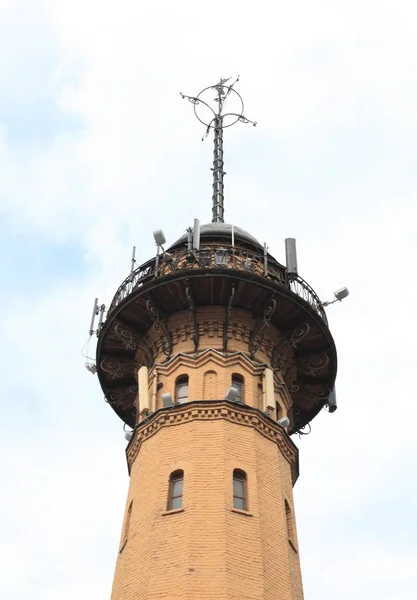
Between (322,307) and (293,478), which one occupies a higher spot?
(322,307)

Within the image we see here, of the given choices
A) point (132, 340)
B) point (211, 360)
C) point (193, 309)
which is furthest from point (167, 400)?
point (132, 340)

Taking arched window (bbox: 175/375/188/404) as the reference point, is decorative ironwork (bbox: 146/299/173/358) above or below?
above

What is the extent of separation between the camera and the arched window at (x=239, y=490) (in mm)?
20094

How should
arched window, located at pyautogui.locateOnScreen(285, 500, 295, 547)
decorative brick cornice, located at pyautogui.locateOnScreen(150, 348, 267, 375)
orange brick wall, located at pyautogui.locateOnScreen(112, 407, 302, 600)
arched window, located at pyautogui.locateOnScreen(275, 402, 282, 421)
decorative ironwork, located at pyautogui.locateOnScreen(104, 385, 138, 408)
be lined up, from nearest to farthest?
orange brick wall, located at pyautogui.locateOnScreen(112, 407, 302, 600) < arched window, located at pyautogui.locateOnScreen(285, 500, 295, 547) < decorative brick cornice, located at pyautogui.locateOnScreen(150, 348, 267, 375) < arched window, located at pyautogui.locateOnScreen(275, 402, 282, 421) < decorative ironwork, located at pyautogui.locateOnScreen(104, 385, 138, 408)

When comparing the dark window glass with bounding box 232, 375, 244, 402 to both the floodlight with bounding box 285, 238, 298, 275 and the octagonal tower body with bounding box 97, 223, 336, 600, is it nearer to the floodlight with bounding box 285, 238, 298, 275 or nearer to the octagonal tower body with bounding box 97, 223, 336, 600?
the octagonal tower body with bounding box 97, 223, 336, 600

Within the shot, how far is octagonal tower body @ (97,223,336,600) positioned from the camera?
18.8m

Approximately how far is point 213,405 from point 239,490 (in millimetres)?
2489

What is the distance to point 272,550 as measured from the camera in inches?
770

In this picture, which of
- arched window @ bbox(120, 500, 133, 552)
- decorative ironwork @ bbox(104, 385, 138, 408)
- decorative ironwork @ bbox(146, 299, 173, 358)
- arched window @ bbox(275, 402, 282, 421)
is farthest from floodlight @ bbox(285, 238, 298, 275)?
arched window @ bbox(120, 500, 133, 552)

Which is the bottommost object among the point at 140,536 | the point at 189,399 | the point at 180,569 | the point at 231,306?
the point at 180,569

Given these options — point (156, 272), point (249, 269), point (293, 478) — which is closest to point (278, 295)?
point (249, 269)

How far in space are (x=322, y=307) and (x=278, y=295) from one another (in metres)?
1.94

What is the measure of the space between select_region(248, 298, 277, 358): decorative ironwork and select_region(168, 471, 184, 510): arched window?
469cm

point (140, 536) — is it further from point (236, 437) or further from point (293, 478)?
point (293, 478)
